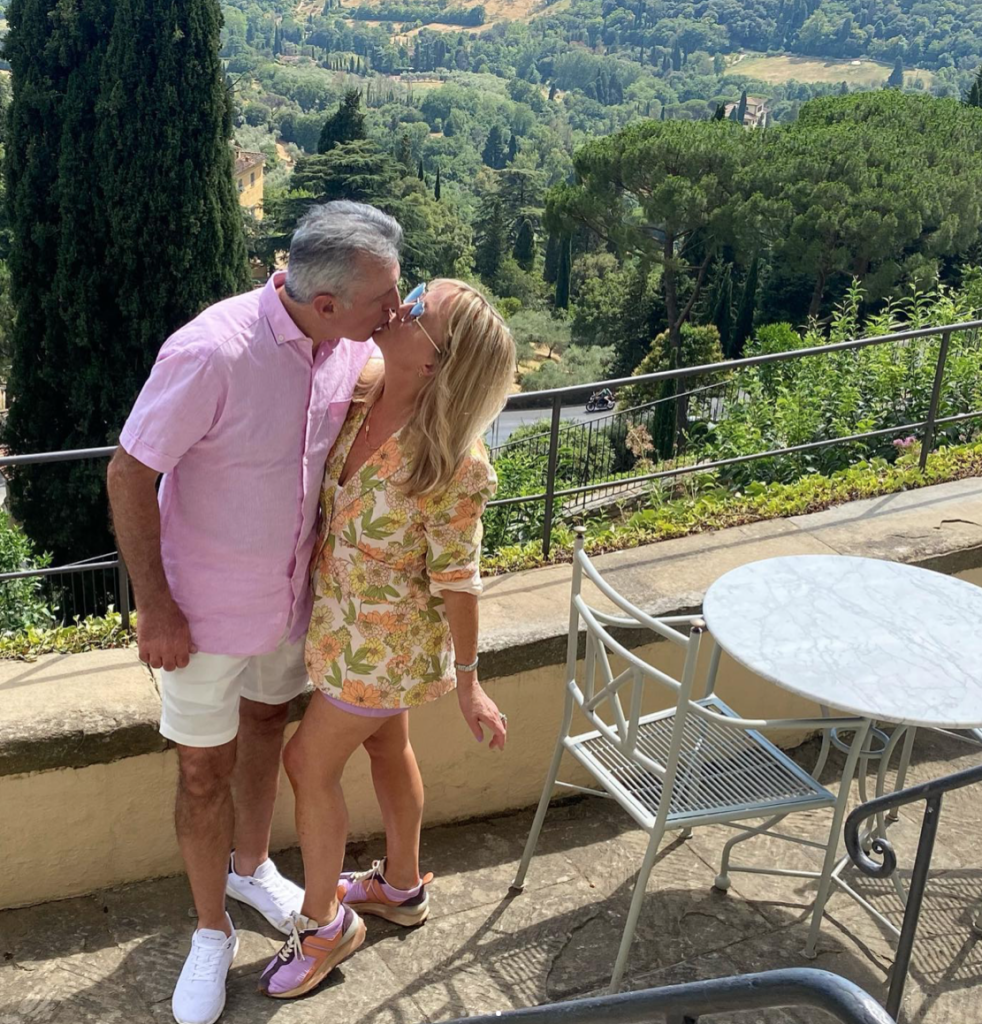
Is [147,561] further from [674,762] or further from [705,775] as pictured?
[705,775]

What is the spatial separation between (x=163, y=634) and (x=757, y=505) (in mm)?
2267

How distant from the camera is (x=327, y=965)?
7.63ft

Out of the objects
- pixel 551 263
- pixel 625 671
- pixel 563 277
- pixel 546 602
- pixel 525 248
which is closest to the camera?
pixel 625 671

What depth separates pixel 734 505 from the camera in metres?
3.77

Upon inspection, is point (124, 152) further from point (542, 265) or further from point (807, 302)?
point (542, 265)

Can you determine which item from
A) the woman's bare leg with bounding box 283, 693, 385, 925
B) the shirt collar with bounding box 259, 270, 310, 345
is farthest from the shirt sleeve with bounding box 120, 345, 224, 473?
the woman's bare leg with bounding box 283, 693, 385, 925

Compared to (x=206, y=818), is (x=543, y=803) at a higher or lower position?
lower

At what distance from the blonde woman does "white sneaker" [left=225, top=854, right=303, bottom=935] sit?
16 centimetres

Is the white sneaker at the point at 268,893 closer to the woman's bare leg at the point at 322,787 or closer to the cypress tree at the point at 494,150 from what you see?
the woman's bare leg at the point at 322,787

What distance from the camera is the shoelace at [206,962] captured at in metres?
2.26

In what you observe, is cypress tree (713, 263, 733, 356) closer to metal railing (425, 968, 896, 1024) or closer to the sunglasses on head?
the sunglasses on head

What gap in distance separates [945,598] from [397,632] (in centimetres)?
132

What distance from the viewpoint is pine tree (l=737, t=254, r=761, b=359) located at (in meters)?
35.9

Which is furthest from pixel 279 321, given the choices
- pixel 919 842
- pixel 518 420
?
pixel 518 420
